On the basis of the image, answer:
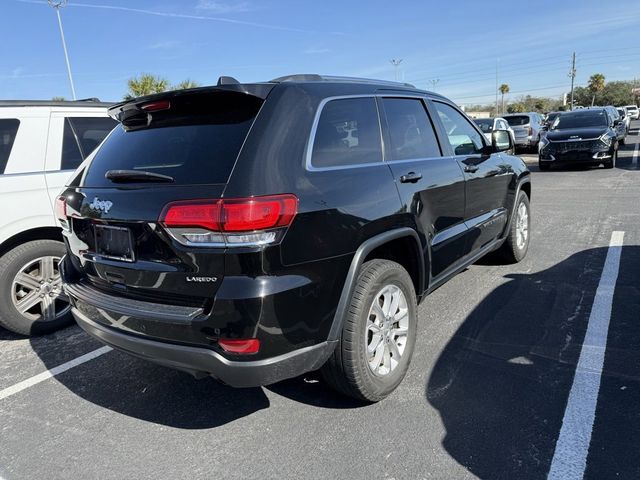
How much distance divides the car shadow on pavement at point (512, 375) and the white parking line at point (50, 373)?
264 centimetres

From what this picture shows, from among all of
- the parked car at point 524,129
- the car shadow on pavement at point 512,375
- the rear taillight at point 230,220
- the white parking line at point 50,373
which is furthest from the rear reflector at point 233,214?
the parked car at point 524,129

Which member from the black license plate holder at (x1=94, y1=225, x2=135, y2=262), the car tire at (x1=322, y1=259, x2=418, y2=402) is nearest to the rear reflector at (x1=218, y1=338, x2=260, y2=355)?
the car tire at (x1=322, y1=259, x2=418, y2=402)

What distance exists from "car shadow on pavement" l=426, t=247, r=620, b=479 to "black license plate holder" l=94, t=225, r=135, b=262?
1.98 meters

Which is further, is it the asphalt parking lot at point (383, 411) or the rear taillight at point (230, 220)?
A: the asphalt parking lot at point (383, 411)

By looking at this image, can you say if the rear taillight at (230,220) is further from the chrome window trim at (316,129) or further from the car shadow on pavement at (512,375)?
the car shadow on pavement at (512,375)

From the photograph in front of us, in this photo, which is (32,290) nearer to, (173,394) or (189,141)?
(173,394)

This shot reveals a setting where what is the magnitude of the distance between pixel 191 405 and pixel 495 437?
183cm

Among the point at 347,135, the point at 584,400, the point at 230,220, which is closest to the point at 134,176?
the point at 230,220

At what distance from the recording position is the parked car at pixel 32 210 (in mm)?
4051

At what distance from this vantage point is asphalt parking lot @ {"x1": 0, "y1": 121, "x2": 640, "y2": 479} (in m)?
2.51

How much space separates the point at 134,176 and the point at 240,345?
1076 millimetres

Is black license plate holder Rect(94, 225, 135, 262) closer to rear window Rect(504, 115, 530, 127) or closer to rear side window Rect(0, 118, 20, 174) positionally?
rear side window Rect(0, 118, 20, 174)

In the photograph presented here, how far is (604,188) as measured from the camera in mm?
10742

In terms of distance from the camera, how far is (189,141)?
2.64 m
